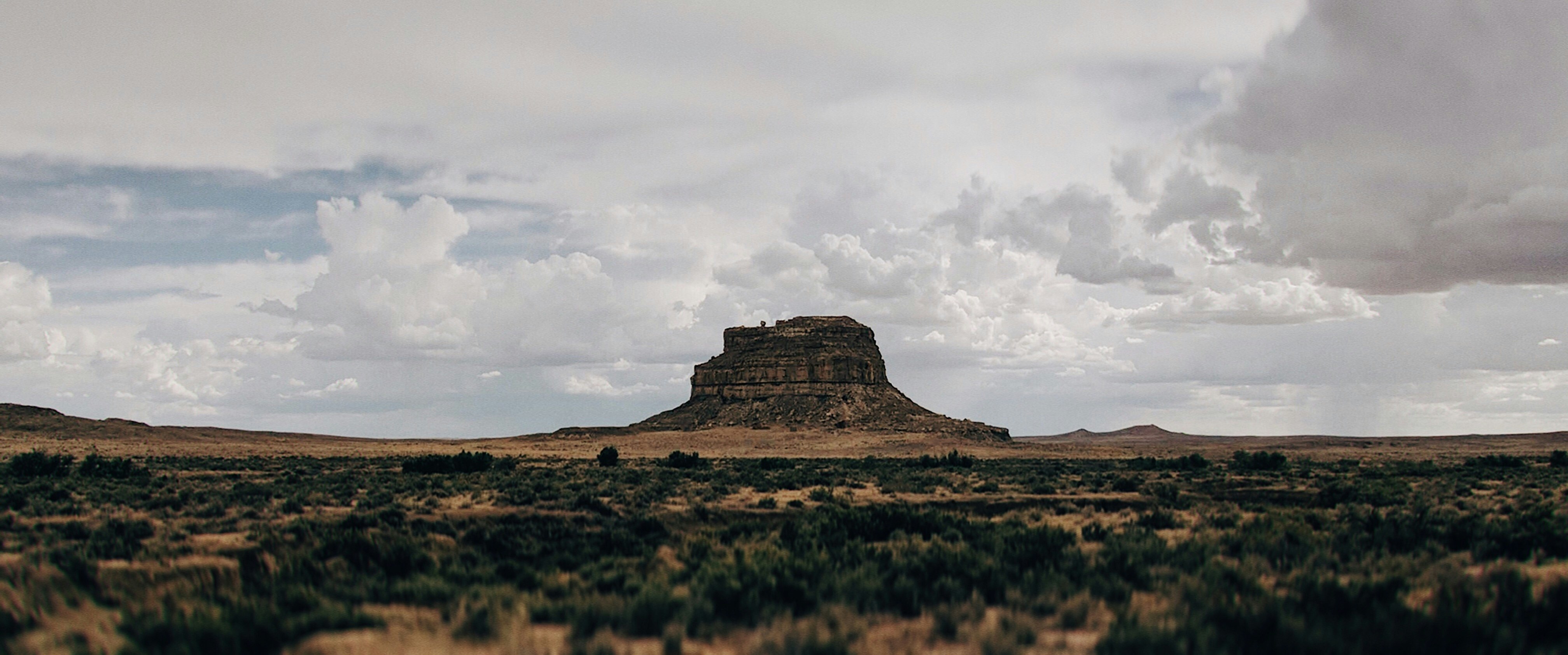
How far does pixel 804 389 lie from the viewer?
410 feet

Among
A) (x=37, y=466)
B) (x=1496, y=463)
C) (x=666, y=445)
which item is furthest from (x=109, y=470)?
(x=1496, y=463)

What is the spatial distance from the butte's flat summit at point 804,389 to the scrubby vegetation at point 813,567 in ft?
289

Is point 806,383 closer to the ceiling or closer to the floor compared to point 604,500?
closer to the ceiling

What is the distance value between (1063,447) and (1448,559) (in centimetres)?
8494

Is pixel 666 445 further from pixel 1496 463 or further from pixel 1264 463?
pixel 1496 463

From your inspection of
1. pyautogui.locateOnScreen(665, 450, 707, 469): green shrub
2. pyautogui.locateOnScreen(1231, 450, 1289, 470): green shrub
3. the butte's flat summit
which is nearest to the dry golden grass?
the butte's flat summit

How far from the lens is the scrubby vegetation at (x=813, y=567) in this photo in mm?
7660

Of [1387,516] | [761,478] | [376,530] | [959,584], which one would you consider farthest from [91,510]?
[1387,516]

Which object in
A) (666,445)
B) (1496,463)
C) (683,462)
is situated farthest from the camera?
(666,445)

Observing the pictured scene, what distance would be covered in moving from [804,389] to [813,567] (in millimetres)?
113621

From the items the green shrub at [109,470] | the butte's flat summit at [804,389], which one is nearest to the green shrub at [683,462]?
the green shrub at [109,470]

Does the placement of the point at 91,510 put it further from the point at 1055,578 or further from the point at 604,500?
the point at 1055,578

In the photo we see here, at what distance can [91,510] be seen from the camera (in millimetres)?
22234

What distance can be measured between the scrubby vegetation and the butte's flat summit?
289 ft
